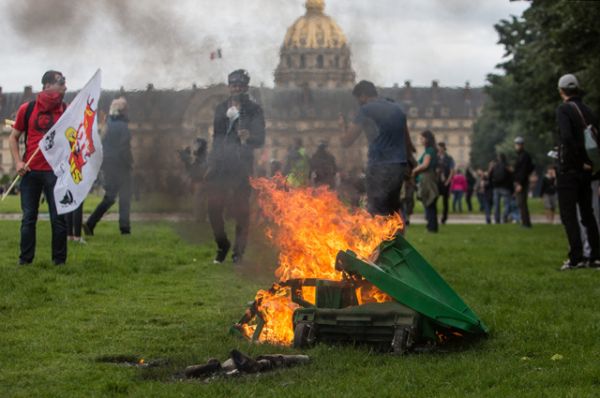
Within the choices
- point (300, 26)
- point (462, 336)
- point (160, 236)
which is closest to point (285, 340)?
point (462, 336)

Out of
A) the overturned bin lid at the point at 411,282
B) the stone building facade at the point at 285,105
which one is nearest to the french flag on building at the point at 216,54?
the stone building facade at the point at 285,105

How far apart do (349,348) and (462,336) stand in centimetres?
91

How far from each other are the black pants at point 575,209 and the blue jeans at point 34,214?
587 cm

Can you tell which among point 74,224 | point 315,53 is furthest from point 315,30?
point 74,224

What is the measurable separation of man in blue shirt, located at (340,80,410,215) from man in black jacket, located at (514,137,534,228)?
1515 centimetres

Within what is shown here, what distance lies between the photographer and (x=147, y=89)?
10.8 metres

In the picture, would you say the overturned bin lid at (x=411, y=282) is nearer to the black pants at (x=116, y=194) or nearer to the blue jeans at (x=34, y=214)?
the blue jeans at (x=34, y=214)

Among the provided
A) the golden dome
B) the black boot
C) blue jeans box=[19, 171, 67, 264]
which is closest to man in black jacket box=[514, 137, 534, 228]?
the black boot

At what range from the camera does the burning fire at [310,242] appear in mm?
7636

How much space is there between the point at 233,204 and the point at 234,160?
1.84ft

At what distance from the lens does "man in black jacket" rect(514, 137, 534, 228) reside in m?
25.9

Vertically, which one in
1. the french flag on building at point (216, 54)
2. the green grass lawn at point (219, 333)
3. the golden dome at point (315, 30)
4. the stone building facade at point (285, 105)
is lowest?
the green grass lawn at point (219, 333)

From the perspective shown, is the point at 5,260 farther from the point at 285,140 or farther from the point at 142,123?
the point at 285,140

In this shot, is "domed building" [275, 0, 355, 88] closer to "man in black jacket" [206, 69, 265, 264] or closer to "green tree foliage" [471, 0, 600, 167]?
"man in black jacket" [206, 69, 265, 264]
